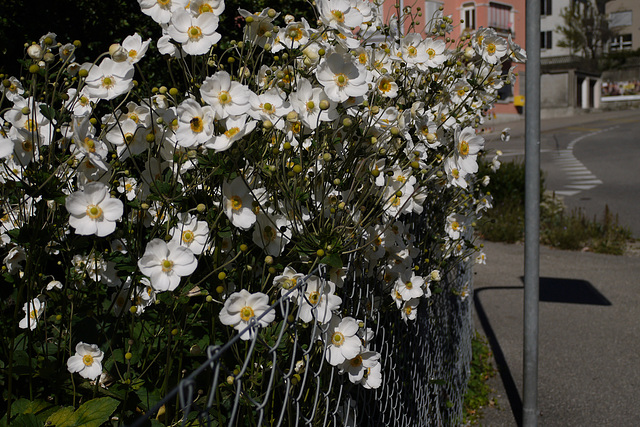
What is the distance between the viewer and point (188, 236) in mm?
1570

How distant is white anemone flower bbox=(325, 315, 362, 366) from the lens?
5.27ft

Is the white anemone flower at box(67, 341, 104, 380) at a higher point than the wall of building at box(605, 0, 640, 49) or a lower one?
lower

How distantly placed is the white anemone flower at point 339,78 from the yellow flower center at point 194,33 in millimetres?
300

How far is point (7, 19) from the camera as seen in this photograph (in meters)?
3.79

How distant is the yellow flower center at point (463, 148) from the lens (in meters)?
1.98

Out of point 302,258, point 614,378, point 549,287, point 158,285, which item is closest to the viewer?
point 158,285

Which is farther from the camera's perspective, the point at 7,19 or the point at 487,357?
the point at 487,357

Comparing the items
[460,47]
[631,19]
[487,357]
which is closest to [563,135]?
[487,357]

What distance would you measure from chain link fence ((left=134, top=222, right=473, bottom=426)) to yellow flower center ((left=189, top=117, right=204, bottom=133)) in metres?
0.43

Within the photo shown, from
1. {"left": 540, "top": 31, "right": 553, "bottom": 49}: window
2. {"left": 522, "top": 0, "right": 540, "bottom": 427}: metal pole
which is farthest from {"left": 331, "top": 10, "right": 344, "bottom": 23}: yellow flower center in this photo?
{"left": 540, "top": 31, "right": 553, "bottom": 49}: window

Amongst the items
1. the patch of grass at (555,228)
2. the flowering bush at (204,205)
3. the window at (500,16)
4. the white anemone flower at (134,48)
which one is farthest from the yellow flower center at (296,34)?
the window at (500,16)

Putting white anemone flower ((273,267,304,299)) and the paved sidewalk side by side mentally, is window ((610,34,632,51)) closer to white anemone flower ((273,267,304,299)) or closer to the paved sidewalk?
the paved sidewalk

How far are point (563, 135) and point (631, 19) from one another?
1145 inches

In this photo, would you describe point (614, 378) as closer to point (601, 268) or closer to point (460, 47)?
point (460, 47)
